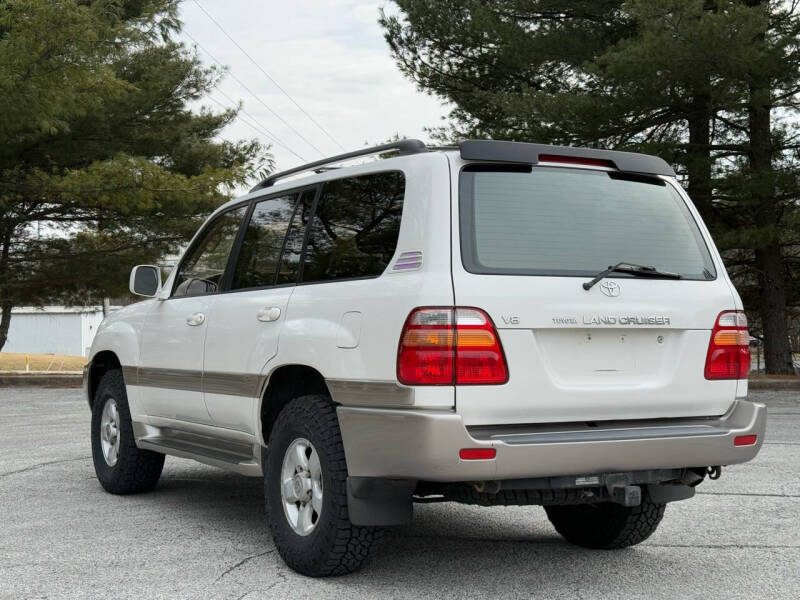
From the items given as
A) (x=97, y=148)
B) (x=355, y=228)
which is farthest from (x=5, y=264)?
(x=355, y=228)

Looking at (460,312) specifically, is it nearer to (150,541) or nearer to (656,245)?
(656,245)

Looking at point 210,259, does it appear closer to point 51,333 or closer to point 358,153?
point 358,153

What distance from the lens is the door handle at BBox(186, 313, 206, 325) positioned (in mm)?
6098

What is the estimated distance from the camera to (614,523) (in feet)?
18.1

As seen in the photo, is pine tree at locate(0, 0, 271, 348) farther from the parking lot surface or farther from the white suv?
the white suv

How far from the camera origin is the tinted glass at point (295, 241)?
5422 mm

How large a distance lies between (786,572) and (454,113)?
1855 centimetres

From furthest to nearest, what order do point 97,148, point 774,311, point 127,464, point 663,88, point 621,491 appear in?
point 97,148 → point 774,311 → point 663,88 → point 127,464 → point 621,491

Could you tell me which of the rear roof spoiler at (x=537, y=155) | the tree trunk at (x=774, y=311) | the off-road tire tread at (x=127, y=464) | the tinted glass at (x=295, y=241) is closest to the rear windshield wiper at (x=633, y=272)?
the rear roof spoiler at (x=537, y=155)

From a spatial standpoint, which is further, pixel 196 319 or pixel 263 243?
pixel 196 319

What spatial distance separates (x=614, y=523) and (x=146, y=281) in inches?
132

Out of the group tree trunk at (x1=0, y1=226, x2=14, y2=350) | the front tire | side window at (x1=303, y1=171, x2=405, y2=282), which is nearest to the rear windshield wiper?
side window at (x1=303, y1=171, x2=405, y2=282)

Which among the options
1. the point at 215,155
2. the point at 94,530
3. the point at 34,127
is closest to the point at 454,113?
the point at 215,155

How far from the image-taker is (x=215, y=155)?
971 inches
